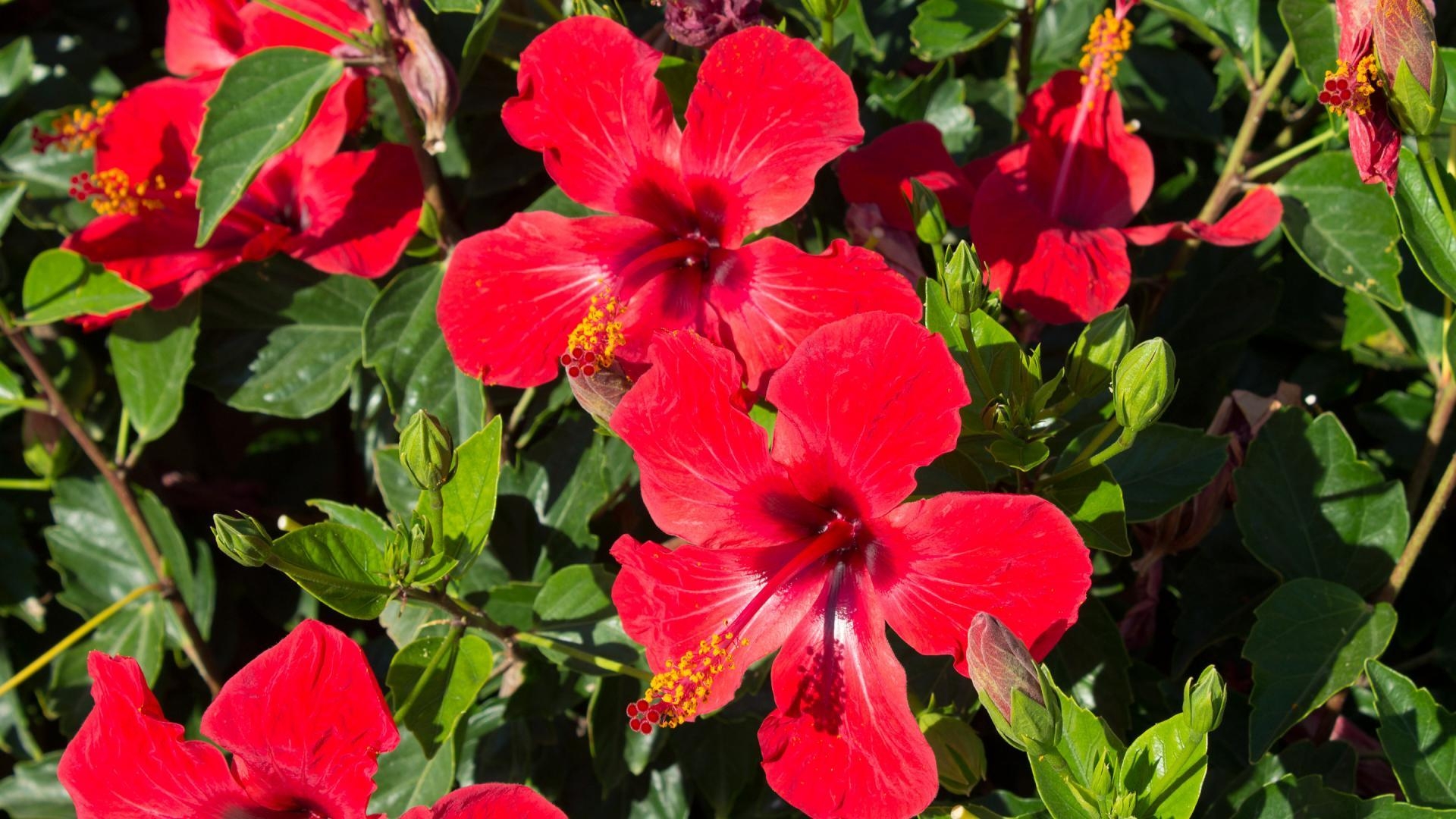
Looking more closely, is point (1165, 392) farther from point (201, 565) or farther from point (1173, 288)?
point (201, 565)

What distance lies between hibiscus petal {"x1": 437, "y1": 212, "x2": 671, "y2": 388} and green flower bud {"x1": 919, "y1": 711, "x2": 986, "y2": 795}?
0.56m

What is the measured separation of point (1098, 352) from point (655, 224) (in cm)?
52

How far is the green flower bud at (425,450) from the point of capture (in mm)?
1163

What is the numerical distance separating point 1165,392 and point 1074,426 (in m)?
0.24

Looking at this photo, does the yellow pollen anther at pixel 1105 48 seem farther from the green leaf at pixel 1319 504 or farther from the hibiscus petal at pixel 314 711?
the hibiscus petal at pixel 314 711

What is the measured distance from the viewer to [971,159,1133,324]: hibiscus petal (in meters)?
1.34

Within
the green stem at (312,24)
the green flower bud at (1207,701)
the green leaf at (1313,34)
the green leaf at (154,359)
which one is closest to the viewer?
the green flower bud at (1207,701)

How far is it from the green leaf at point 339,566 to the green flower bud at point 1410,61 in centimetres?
105

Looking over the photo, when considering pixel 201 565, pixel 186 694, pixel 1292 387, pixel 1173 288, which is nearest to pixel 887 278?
pixel 1292 387

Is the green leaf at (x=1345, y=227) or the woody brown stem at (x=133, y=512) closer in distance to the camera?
the green leaf at (x=1345, y=227)

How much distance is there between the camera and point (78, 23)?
2145 mm

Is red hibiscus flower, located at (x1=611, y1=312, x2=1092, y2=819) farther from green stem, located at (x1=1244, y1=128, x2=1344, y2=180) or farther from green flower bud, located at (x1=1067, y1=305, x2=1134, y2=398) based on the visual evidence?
green stem, located at (x1=1244, y1=128, x2=1344, y2=180)

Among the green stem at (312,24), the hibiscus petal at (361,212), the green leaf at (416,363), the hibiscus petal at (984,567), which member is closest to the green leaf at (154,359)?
the hibiscus petal at (361,212)

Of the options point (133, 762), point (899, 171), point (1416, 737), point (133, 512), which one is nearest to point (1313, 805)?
point (1416, 737)
